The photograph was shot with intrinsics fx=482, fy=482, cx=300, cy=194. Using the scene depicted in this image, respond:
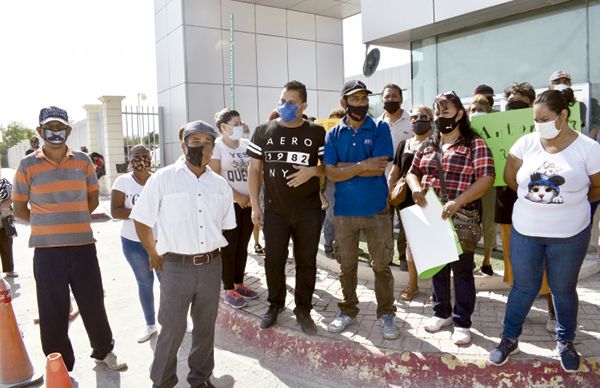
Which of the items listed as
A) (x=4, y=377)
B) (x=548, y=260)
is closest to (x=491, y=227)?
(x=548, y=260)

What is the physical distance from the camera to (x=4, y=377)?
408 cm

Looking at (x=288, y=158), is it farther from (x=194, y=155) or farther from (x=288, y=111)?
(x=194, y=155)

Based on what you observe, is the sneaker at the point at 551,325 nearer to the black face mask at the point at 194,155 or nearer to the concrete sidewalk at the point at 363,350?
the concrete sidewalk at the point at 363,350

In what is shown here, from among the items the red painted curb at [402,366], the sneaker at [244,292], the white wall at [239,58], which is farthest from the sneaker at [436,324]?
the white wall at [239,58]

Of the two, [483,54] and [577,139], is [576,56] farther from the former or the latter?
[577,139]

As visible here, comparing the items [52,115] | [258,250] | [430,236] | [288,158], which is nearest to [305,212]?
[288,158]

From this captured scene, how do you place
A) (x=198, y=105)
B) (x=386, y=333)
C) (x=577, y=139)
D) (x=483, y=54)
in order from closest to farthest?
(x=577, y=139) < (x=386, y=333) < (x=483, y=54) < (x=198, y=105)

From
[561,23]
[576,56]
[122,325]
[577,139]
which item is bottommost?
[122,325]

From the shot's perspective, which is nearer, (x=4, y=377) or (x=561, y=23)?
(x=4, y=377)

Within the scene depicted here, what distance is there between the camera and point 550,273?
3559 millimetres

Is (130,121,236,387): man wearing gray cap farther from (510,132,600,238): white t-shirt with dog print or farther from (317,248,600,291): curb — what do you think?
(317,248,600,291): curb

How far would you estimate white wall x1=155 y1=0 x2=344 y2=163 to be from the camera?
52.6 feet

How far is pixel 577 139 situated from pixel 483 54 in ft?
18.9

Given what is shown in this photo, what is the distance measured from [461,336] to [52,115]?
379 centimetres
